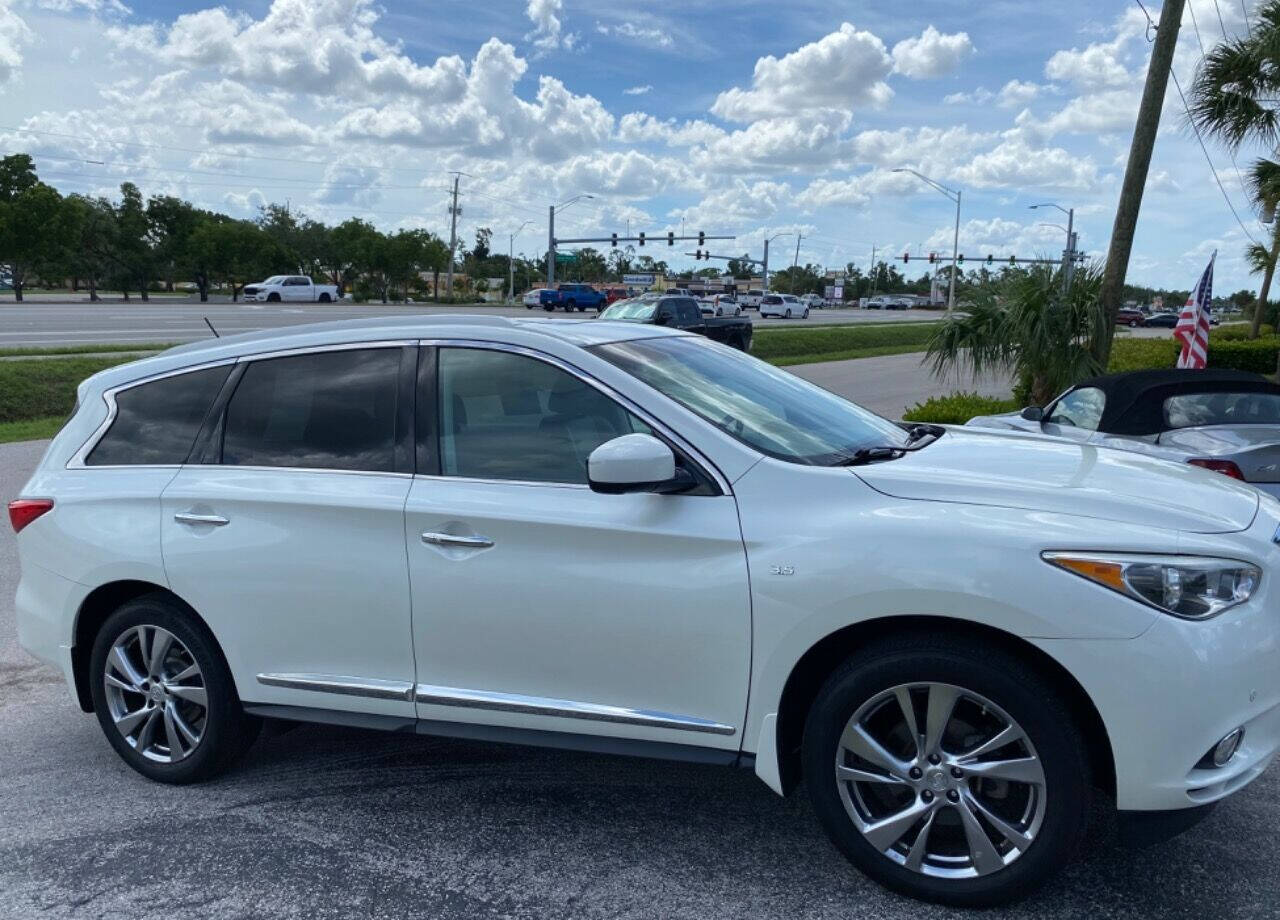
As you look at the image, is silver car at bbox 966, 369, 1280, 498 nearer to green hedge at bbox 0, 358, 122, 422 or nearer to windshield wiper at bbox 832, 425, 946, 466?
windshield wiper at bbox 832, 425, 946, 466

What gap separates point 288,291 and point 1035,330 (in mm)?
50769

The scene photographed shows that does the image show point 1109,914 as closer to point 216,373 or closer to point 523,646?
point 523,646

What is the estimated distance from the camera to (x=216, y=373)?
432 centimetres

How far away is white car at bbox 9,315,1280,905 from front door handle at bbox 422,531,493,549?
10mm

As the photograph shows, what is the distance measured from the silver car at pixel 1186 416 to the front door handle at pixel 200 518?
206 inches

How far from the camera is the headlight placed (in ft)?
9.68

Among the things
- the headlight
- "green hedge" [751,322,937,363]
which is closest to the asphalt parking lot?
the headlight

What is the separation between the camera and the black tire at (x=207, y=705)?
4113 mm

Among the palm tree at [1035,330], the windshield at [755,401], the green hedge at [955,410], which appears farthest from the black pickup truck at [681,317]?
the windshield at [755,401]

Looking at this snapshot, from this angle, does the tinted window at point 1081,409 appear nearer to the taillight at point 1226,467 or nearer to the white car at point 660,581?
the taillight at point 1226,467

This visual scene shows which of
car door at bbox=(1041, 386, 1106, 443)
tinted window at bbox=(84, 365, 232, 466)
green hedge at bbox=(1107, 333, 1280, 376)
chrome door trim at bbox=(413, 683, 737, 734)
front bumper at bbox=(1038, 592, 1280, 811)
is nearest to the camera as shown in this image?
front bumper at bbox=(1038, 592, 1280, 811)

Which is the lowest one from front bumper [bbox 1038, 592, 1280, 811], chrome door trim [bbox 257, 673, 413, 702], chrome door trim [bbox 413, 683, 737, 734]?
chrome door trim [bbox 257, 673, 413, 702]

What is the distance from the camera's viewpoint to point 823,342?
36.7 metres

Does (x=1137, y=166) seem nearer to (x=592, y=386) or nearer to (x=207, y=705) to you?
(x=592, y=386)
